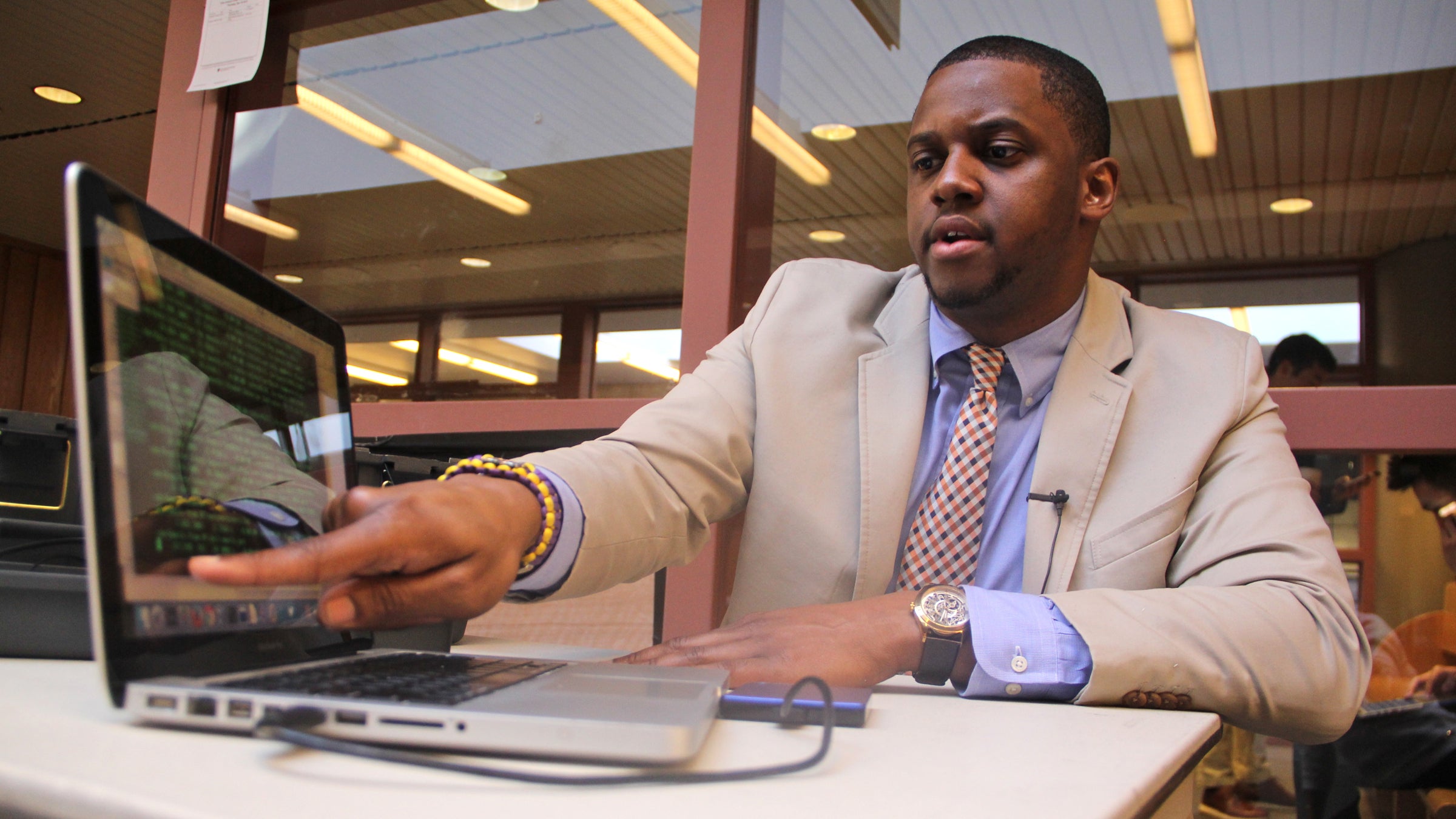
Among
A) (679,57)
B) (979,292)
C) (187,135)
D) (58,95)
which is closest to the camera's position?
(979,292)

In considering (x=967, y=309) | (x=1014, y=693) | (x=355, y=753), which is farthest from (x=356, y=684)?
(x=967, y=309)

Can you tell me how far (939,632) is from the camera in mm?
831

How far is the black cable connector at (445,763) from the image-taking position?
1.27ft

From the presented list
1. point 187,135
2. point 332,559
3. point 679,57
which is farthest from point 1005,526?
point 187,135

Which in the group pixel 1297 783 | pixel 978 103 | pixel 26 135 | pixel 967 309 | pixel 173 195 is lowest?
pixel 1297 783

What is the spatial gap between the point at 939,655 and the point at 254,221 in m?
2.13

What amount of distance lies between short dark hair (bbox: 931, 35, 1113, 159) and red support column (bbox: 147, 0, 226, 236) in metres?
1.74

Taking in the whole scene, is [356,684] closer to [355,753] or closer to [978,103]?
[355,753]

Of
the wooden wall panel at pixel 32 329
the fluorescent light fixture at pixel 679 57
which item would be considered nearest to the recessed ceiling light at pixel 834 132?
the fluorescent light fixture at pixel 679 57

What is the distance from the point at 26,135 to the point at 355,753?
6.03m

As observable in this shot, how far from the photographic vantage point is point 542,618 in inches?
56.7

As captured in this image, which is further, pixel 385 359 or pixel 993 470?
pixel 385 359

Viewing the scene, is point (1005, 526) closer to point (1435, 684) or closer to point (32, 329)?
point (1435, 684)

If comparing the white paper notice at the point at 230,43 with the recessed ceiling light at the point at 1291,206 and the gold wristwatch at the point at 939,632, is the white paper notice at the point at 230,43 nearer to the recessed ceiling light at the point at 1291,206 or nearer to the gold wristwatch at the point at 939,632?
the gold wristwatch at the point at 939,632
